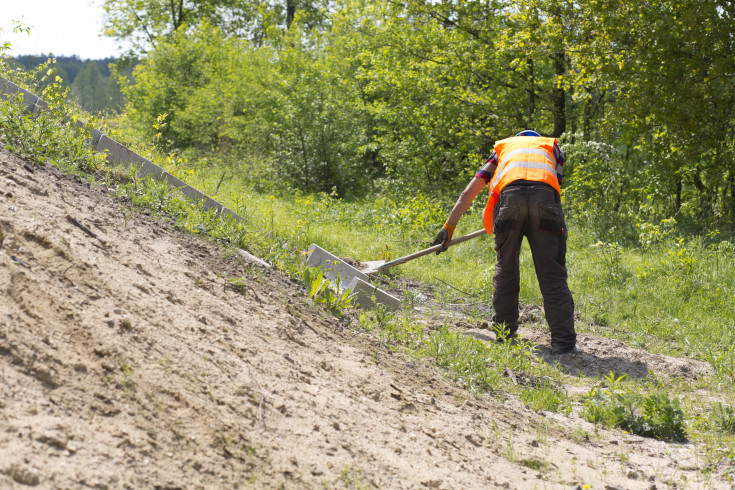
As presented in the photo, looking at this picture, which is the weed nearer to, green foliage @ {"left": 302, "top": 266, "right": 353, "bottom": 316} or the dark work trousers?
green foliage @ {"left": 302, "top": 266, "right": 353, "bottom": 316}

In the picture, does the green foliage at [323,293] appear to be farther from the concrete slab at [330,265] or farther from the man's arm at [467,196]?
the man's arm at [467,196]

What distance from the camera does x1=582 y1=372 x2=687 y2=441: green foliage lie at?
372 cm

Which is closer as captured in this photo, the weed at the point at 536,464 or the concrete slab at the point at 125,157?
the weed at the point at 536,464

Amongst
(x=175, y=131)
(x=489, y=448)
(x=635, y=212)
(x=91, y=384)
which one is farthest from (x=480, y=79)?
(x=91, y=384)

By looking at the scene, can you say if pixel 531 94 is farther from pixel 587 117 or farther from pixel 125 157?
pixel 125 157

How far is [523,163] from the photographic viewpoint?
17.6 ft

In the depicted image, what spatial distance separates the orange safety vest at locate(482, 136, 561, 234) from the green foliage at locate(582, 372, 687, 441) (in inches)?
76.9

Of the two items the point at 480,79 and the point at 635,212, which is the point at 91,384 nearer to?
the point at 635,212

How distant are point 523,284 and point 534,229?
6.37 feet

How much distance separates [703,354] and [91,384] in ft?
16.2

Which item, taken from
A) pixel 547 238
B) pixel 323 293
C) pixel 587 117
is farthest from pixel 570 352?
pixel 587 117

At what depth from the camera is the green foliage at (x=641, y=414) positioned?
372cm

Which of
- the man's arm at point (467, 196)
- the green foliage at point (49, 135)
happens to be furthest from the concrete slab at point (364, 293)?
the green foliage at point (49, 135)

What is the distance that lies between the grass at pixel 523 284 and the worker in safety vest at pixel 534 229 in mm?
370
